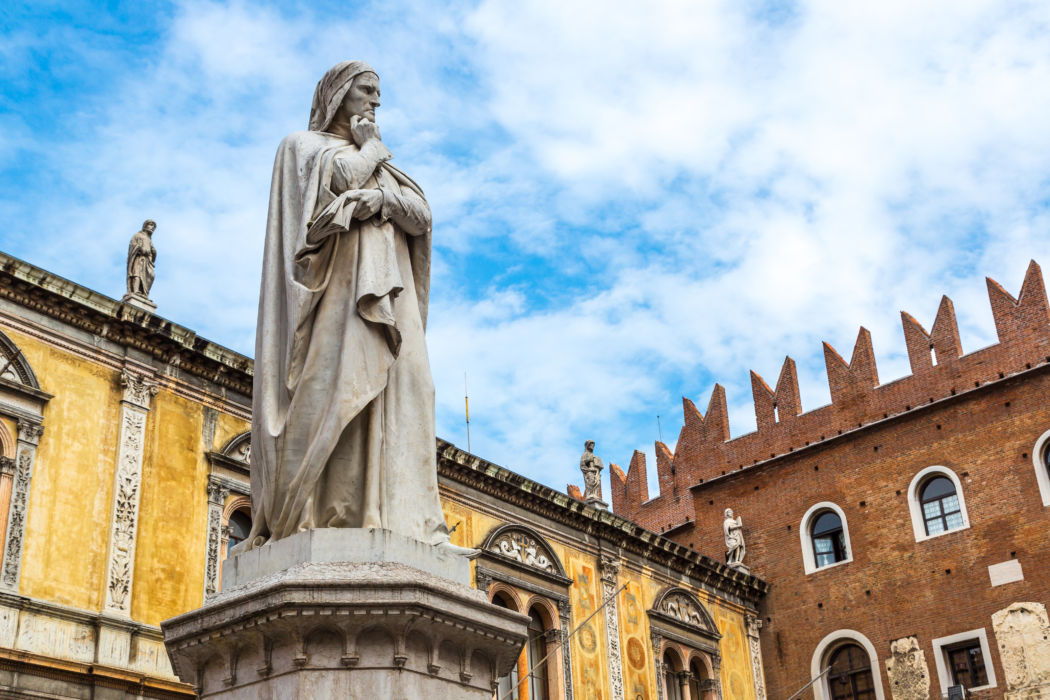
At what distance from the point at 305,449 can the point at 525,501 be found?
16284 millimetres

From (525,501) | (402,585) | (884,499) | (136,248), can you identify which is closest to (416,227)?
(402,585)

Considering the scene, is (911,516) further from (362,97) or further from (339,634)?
(339,634)

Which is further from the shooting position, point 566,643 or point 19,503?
point 566,643

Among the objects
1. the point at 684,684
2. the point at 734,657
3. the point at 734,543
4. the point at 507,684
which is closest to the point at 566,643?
the point at 507,684

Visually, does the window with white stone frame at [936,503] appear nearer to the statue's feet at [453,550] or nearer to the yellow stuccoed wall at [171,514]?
the yellow stuccoed wall at [171,514]

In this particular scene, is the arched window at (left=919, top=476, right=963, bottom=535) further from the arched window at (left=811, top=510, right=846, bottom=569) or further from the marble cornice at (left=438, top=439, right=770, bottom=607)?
the marble cornice at (left=438, top=439, right=770, bottom=607)

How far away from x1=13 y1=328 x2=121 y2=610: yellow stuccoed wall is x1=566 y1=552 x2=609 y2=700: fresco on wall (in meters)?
8.11

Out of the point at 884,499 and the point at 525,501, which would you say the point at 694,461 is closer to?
the point at 884,499

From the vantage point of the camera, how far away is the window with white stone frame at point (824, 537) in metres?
25.0

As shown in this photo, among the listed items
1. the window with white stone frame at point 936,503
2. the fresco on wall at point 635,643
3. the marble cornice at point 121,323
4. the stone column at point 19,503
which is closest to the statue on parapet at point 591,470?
the fresco on wall at point 635,643

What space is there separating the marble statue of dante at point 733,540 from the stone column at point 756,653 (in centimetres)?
111

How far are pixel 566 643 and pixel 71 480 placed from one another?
329 inches

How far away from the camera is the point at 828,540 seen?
25250mm

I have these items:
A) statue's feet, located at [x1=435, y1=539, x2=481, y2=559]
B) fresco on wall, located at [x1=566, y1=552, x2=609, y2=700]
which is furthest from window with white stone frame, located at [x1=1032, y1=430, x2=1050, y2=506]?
→ statue's feet, located at [x1=435, y1=539, x2=481, y2=559]
